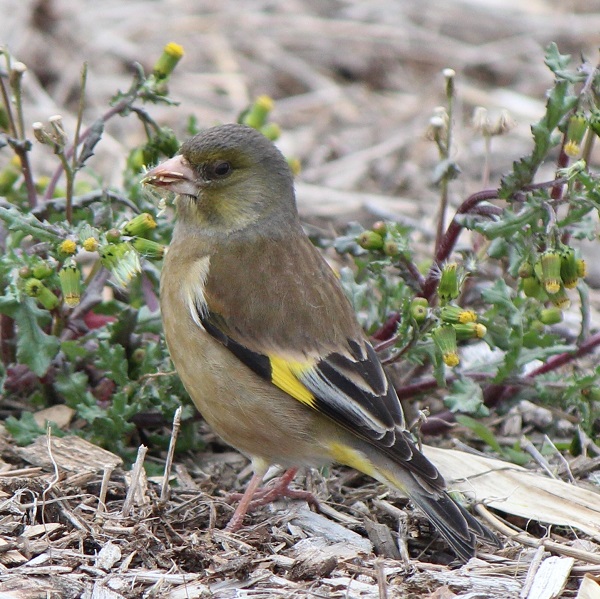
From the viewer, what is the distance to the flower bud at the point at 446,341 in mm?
4359

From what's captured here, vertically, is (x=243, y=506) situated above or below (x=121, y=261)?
below

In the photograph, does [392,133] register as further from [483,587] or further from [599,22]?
[483,587]

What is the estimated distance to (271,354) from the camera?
4.51 m

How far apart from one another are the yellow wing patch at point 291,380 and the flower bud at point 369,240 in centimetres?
67

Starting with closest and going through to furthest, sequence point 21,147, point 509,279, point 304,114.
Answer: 1. point 21,147
2. point 509,279
3. point 304,114

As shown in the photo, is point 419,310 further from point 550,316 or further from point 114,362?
point 114,362

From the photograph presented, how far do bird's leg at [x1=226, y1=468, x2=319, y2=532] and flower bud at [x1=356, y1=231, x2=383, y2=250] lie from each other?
1077 mm

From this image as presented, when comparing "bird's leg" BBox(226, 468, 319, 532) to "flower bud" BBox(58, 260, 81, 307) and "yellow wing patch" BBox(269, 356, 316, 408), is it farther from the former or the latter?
"flower bud" BBox(58, 260, 81, 307)

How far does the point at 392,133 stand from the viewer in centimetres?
820

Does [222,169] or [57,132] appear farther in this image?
[222,169]

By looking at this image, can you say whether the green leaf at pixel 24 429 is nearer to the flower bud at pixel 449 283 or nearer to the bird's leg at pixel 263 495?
the bird's leg at pixel 263 495

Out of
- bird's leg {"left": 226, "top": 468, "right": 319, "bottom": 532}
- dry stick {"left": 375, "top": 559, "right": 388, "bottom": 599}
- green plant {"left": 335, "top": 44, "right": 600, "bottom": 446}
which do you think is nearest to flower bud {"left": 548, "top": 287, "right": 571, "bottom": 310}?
green plant {"left": 335, "top": 44, "right": 600, "bottom": 446}

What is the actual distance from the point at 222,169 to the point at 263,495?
1.54 meters

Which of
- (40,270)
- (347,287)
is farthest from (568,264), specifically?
(40,270)
